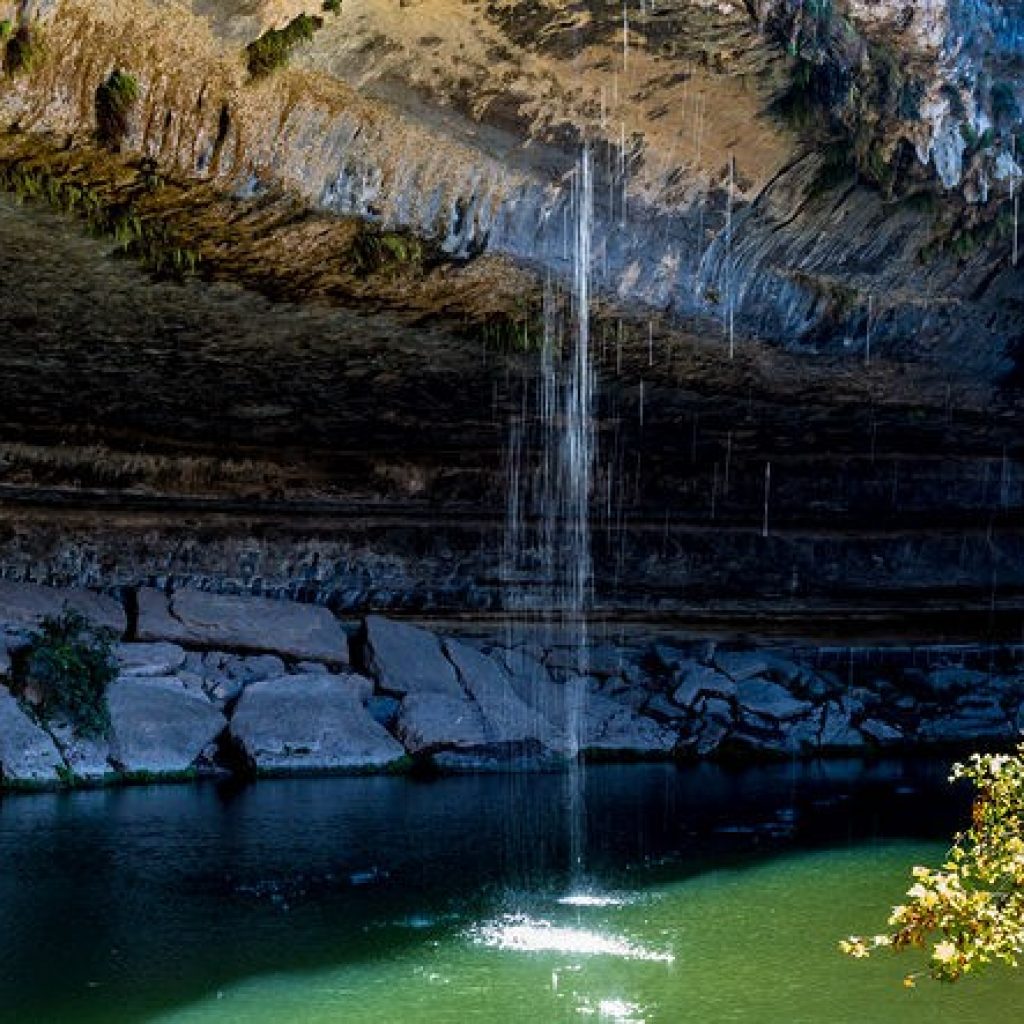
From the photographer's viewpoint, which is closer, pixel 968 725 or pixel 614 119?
pixel 614 119

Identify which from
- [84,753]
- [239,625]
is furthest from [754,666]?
[84,753]

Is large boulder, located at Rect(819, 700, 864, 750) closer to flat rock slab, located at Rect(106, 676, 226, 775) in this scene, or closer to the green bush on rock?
flat rock slab, located at Rect(106, 676, 226, 775)

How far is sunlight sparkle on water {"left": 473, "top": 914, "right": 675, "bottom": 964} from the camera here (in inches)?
370

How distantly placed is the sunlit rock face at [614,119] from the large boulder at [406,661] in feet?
25.1

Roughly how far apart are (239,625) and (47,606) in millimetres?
2658

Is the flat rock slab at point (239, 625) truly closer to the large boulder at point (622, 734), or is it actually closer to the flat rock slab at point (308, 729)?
the flat rock slab at point (308, 729)

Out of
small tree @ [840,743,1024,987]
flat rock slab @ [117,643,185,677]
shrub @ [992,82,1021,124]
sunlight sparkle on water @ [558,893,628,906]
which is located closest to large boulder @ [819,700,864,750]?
flat rock slab @ [117,643,185,677]

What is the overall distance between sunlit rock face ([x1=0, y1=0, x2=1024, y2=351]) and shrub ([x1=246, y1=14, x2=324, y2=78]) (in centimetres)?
8

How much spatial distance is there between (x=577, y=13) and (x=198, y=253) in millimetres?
4153

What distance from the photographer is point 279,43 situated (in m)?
10.5

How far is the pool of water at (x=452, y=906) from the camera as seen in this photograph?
26.7 ft

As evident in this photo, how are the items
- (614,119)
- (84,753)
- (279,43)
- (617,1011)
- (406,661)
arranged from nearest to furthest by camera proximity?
(617,1011) < (279,43) < (614,119) < (84,753) < (406,661)

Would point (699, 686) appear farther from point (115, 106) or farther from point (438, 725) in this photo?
point (115, 106)

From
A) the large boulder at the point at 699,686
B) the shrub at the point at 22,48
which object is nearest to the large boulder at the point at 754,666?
the large boulder at the point at 699,686
